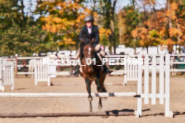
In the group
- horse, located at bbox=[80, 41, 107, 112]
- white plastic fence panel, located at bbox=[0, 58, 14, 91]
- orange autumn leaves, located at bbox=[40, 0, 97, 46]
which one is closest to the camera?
horse, located at bbox=[80, 41, 107, 112]

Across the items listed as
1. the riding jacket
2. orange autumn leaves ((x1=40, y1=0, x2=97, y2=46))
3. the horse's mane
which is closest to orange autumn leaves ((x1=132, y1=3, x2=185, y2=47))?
orange autumn leaves ((x1=40, y1=0, x2=97, y2=46))

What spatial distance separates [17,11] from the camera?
4169 centimetres

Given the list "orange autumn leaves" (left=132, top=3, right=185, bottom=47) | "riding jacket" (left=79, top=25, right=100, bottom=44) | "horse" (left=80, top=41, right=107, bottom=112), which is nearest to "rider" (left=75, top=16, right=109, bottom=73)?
"riding jacket" (left=79, top=25, right=100, bottom=44)

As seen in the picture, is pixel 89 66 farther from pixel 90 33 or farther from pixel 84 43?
pixel 90 33

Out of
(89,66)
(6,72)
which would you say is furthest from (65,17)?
(89,66)

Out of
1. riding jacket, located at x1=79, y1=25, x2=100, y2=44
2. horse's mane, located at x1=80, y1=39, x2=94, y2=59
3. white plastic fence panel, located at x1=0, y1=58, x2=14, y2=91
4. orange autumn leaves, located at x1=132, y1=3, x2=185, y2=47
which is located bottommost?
white plastic fence panel, located at x1=0, y1=58, x2=14, y2=91

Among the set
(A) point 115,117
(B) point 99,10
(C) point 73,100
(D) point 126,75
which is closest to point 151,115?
(A) point 115,117

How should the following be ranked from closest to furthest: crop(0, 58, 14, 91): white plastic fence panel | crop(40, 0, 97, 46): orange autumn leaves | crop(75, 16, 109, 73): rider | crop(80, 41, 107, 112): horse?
crop(80, 41, 107, 112): horse, crop(75, 16, 109, 73): rider, crop(0, 58, 14, 91): white plastic fence panel, crop(40, 0, 97, 46): orange autumn leaves

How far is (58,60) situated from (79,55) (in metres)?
16.5

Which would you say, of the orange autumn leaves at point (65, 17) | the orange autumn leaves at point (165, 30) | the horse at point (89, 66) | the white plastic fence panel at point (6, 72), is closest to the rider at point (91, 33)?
the horse at point (89, 66)

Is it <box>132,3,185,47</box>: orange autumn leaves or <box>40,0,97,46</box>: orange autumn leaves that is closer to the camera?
<box>40,0,97,46</box>: orange autumn leaves

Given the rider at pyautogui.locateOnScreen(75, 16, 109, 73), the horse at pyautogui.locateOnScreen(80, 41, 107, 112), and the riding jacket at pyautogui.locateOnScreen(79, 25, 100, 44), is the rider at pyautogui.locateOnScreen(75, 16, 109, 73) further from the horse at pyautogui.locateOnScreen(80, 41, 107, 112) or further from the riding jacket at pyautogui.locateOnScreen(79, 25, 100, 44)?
the horse at pyautogui.locateOnScreen(80, 41, 107, 112)

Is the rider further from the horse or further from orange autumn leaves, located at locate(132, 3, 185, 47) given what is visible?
orange autumn leaves, located at locate(132, 3, 185, 47)

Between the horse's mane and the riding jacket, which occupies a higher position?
the riding jacket
